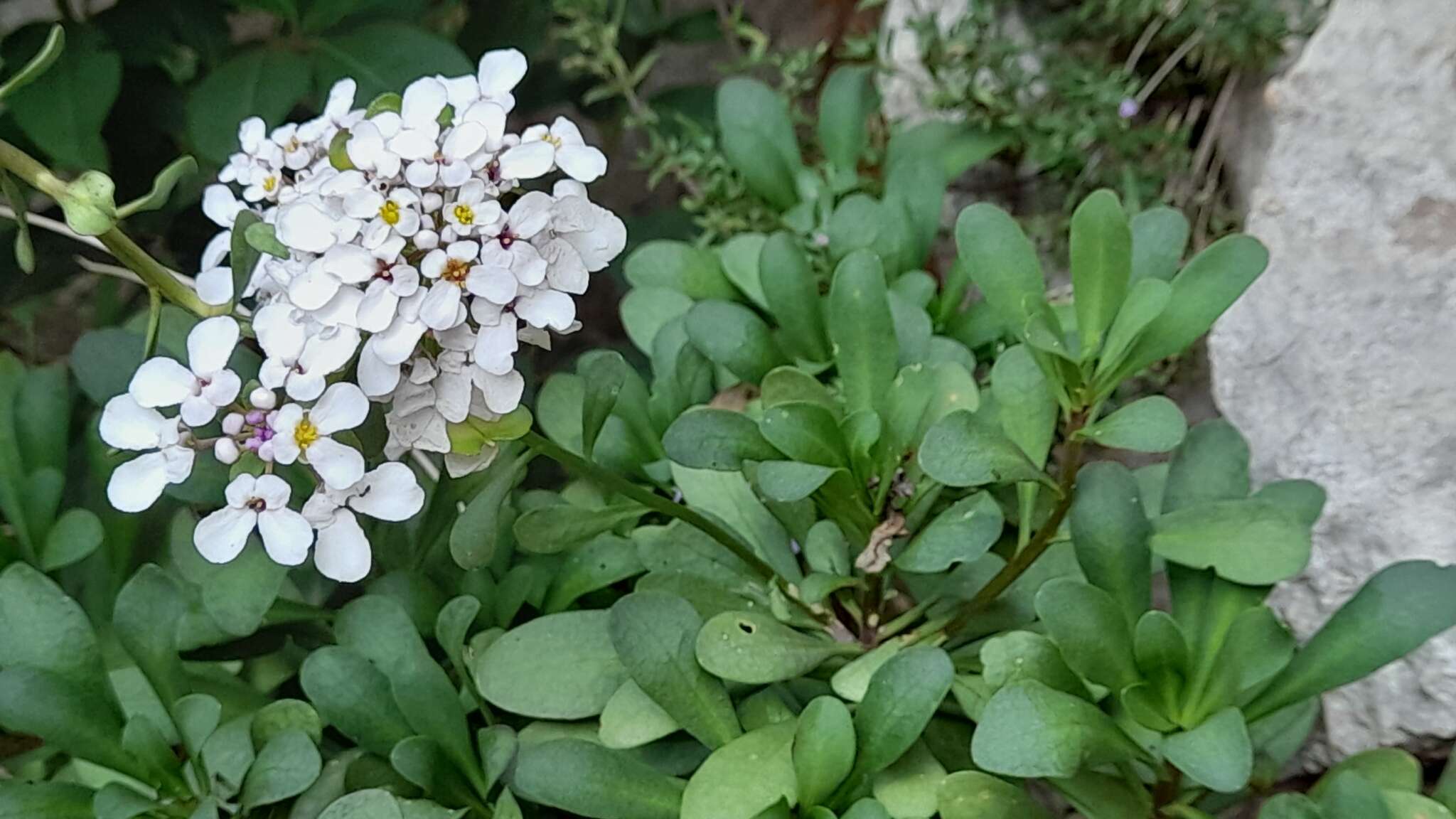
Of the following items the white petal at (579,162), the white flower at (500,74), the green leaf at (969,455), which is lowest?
the green leaf at (969,455)

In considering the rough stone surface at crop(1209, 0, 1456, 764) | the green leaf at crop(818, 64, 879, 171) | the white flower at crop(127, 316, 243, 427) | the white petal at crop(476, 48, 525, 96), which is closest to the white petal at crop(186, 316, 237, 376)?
the white flower at crop(127, 316, 243, 427)

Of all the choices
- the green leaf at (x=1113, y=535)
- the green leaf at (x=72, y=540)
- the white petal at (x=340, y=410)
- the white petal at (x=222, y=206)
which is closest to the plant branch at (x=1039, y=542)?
the green leaf at (x=1113, y=535)

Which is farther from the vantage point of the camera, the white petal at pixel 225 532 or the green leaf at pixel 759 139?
the green leaf at pixel 759 139

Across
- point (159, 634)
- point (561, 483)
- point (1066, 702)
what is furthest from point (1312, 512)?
point (159, 634)

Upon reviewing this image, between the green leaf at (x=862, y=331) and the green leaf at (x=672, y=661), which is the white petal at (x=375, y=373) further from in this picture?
the green leaf at (x=862, y=331)

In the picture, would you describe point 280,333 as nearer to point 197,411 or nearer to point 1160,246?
point 197,411

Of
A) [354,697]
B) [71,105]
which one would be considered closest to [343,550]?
[354,697]

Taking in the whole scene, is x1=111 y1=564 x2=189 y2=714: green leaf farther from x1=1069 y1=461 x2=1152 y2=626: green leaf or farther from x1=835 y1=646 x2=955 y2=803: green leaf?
x1=1069 y1=461 x2=1152 y2=626: green leaf

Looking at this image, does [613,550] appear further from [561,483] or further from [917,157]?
[917,157]
